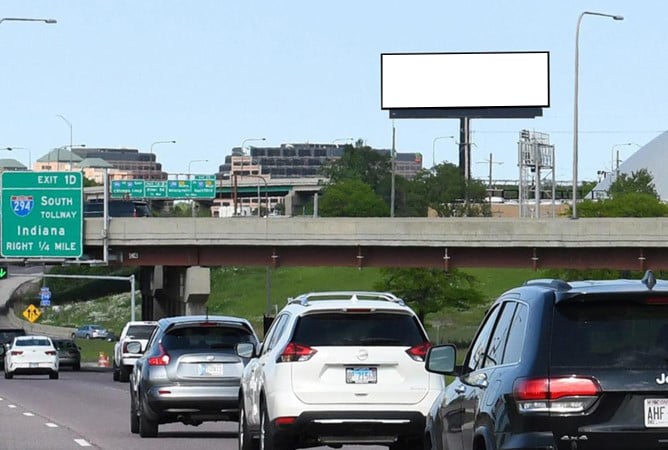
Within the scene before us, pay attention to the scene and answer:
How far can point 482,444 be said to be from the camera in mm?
10445

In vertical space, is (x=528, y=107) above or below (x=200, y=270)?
above

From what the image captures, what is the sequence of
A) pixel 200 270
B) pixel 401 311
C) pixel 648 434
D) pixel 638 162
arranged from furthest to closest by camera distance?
pixel 638 162, pixel 200 270, pixel 401 311, pixel 648 434

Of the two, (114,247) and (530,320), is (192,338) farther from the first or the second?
(114,247)

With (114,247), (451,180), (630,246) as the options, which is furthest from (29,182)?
(451,180)

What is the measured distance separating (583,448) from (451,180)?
158316 millimetres

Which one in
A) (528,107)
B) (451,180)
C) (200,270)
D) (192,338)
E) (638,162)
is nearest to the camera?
(192,338)

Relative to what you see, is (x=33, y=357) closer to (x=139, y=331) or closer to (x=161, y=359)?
(x=139, y=331)

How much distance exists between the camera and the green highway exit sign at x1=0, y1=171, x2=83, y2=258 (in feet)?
214

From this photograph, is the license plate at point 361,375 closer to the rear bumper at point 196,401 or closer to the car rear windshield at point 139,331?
the rear bumper at point 196,401

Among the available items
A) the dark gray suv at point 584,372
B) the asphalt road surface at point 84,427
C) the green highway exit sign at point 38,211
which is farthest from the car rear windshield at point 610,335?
the green highway exit sign at point 38,211

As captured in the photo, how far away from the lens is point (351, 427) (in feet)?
54.9

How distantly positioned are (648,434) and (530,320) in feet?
3.29

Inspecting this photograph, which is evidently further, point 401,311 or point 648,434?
point 401,311

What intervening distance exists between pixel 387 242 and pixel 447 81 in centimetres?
5136
